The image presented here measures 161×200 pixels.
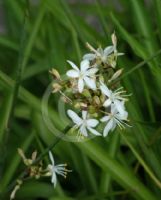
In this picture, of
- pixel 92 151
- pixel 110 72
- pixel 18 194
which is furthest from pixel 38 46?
pixel 110 72

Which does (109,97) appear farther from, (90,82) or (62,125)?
(62,125)

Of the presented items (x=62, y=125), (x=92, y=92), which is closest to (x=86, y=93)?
(x=92, y=92)

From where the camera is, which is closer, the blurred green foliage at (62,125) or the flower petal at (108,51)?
the flower petal at (108,51)

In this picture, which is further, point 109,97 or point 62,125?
point 62,125

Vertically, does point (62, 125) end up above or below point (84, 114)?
above

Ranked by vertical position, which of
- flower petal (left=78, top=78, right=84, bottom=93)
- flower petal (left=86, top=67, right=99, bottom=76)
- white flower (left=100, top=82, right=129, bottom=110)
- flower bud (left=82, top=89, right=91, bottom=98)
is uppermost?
flower petal (left=86, top=67, right=99, bottom=76)

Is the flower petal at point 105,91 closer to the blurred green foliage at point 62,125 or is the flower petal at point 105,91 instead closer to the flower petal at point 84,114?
the flower petal at point 84,114

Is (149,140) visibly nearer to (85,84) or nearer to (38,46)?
(85,84)

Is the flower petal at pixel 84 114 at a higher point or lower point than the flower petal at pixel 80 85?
lower

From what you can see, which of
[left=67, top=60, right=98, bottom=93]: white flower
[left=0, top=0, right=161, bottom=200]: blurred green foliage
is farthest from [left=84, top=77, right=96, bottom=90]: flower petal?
[left=0, top=0, right=161, bottom=200]: blurred green foliage

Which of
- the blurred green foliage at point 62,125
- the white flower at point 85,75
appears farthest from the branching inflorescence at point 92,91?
the blurred green foliage at point 62,125

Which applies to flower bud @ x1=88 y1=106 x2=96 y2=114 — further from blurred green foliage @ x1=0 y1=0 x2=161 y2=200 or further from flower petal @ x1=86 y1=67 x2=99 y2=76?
blurred green foliage @ x1=0 y1=0 x2=161 y2=200
